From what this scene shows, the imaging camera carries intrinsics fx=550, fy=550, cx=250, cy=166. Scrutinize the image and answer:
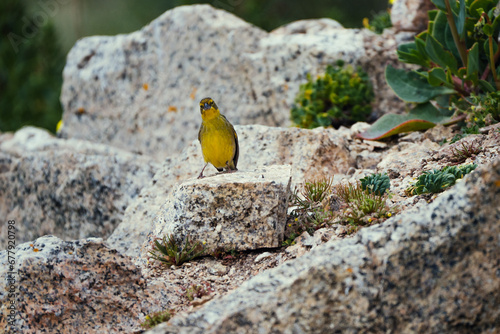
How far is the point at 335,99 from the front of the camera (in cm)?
729

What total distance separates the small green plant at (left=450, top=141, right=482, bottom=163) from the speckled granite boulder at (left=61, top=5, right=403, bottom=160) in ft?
8.33

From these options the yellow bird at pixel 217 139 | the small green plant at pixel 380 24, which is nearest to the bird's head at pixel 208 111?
the yellow bird at pixel 217 139

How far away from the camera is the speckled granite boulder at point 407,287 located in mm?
2992

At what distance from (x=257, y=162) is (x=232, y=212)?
170 cm

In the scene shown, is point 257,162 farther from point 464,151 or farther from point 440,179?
point 440,179

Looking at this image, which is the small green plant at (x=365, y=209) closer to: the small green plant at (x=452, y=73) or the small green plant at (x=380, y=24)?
the small green plant at (x=452, y=73)

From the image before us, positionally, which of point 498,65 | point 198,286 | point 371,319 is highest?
point 498,65

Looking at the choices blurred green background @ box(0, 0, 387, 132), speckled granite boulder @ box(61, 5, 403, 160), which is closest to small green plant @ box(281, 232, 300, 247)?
speckled granite boulder @ box(61, 5, 403, 160)

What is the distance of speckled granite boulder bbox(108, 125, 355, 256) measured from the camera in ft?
18.7

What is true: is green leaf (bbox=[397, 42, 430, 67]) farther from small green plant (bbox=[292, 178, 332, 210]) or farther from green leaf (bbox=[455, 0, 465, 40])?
small green plant (bbox=[292, 178, 332, 210])

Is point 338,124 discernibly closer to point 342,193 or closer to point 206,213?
point 342,193

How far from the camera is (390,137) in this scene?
255 inches

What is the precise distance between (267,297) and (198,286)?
1131mm

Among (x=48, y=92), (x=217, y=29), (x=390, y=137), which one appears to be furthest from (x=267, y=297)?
(x=48, y=92)
